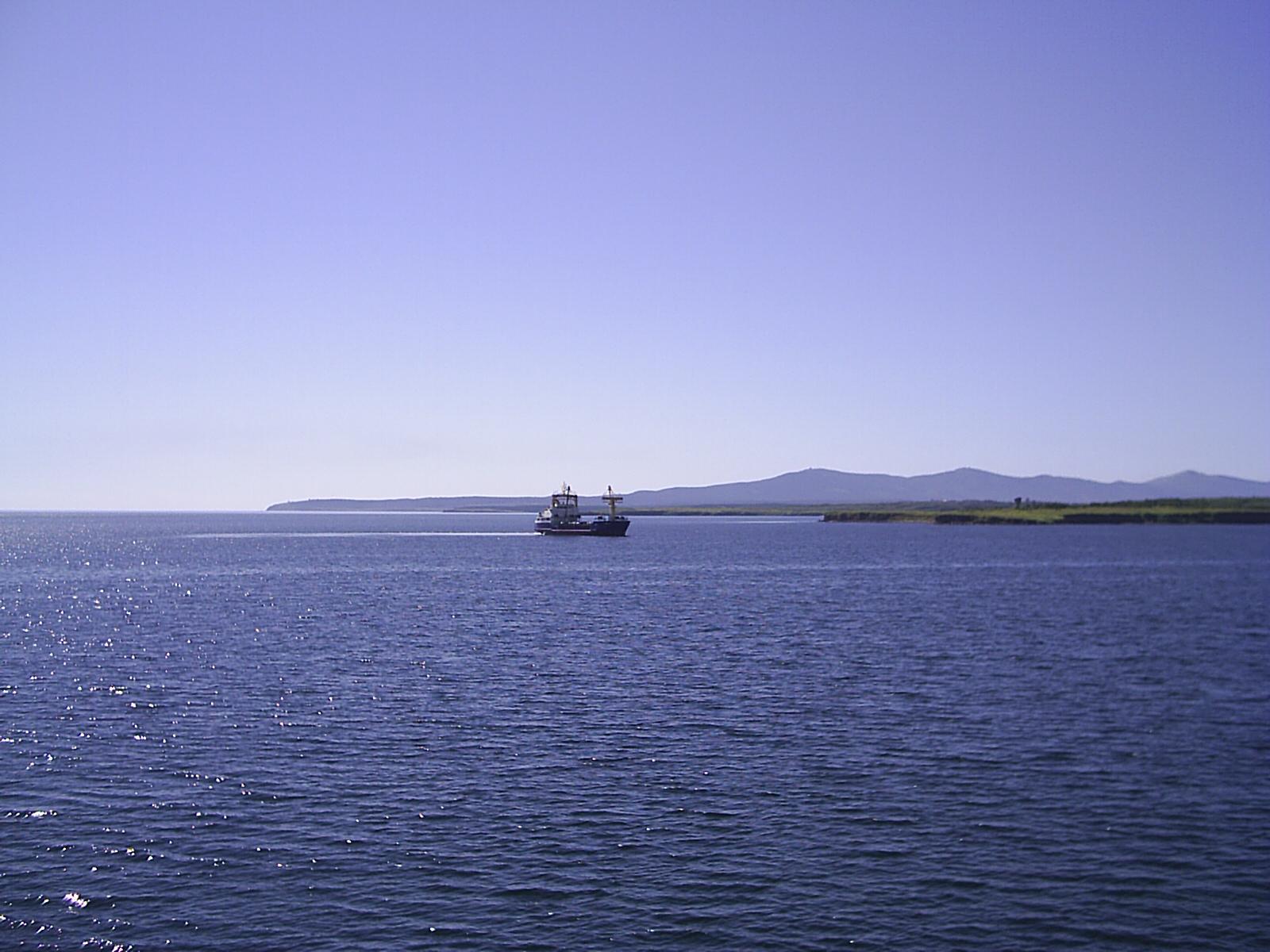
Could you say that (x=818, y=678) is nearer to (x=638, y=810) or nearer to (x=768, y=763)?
(x=768, y=763)

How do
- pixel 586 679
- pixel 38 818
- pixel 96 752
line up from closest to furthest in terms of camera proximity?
pixel 38 818, pixel 96 752, pixel 586 679

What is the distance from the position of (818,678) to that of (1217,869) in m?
25.2

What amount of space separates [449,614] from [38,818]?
51727 millimetres

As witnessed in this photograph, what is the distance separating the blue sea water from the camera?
22.2m

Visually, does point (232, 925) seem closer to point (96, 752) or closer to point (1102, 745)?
point (96, 752)

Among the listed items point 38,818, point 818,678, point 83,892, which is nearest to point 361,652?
point 818,678

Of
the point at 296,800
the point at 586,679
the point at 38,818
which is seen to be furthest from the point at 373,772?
the point at 586,679

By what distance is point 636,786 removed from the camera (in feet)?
103

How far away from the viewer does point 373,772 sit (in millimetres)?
32656

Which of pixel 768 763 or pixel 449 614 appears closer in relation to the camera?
pixel 768 763

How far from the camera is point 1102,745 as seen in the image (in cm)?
3634

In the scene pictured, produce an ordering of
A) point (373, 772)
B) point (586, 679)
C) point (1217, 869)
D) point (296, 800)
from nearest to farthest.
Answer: point (1217, 869)
point (296, 800)
point (373, 772)
point (586, 679)

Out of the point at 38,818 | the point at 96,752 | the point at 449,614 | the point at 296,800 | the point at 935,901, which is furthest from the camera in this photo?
the point at 449,614

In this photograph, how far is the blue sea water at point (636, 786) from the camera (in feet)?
73.0
